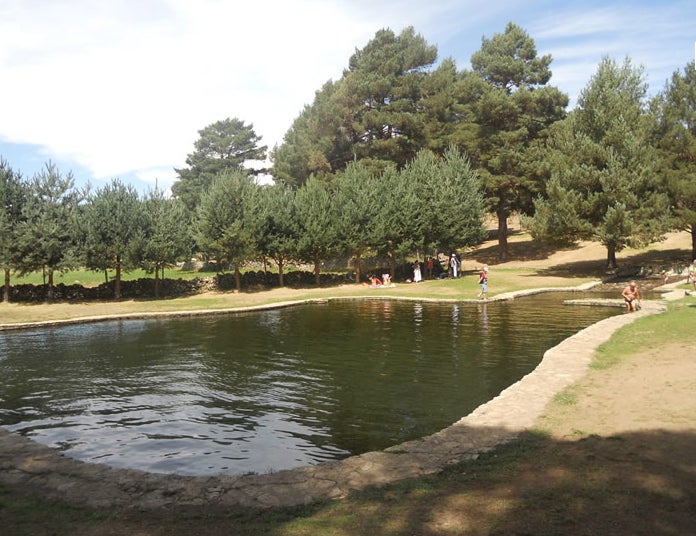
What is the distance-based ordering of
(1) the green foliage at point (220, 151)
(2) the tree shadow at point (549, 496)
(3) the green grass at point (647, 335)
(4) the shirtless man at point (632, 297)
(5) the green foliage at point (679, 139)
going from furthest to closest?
(1) the green foliage at point (220, 151), (5) the green foliage at point (679, 139), (4) the shirtless man at point (632, 297), (3) the green grass at point (647, 335), (2) the tree shadow at point (549, 496)

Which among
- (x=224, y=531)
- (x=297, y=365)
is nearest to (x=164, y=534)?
(x=224, y=531)

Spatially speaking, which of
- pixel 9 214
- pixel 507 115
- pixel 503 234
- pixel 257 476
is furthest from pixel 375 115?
pixel 257 476

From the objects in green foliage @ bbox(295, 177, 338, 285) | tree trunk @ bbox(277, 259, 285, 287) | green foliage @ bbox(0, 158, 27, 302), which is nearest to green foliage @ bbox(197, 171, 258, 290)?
tree trunk @ bbox(277, 259, 285, 287)

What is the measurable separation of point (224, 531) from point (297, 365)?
12.0m

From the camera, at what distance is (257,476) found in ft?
28.9

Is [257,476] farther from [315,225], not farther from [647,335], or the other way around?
[315,225]

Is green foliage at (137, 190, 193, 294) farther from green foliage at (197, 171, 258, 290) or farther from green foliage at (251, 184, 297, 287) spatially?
green foliage at (251, 184, 297, 287)

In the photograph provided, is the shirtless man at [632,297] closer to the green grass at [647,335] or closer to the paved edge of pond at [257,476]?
the green grass at [647,335]

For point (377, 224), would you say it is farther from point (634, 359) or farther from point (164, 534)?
point (164, 534)

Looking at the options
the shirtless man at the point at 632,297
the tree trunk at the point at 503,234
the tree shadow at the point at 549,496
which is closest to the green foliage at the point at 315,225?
the tree trunk at the point at 503,234

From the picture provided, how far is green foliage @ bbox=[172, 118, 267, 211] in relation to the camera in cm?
8562

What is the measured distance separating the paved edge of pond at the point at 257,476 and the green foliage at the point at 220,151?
78.3m

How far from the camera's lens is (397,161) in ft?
216

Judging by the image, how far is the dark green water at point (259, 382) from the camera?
11.5m
